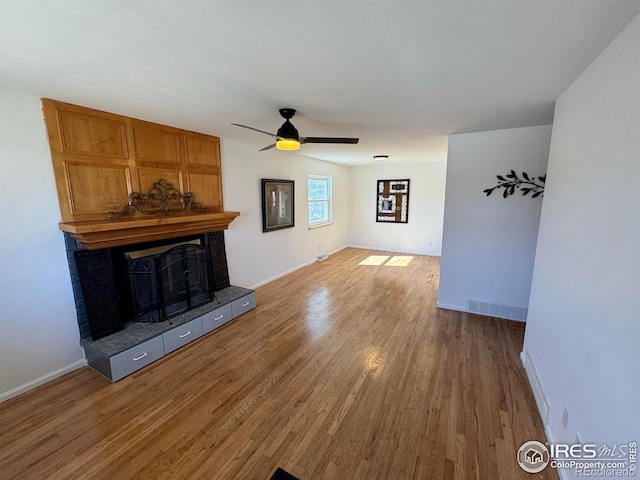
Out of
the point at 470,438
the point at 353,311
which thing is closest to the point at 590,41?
the point at 470,438

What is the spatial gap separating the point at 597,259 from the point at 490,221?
2.23 m

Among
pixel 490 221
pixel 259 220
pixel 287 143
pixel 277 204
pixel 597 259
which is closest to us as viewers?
pixel 597 259

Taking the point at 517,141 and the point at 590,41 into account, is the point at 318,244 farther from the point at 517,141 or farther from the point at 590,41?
the point at 590,41

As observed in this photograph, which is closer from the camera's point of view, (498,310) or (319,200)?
(498,310)

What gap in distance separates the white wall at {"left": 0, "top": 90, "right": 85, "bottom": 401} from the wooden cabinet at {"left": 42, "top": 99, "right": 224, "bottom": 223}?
0.32 feet

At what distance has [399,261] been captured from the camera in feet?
21.0

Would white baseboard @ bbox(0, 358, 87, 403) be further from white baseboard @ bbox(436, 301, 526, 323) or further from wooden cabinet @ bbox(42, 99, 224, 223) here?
white baseboard @ bbox(436, 301, 526, 323)

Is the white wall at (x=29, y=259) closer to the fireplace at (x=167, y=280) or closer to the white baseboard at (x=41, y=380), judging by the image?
the white baseboard at (x=41, y=380)

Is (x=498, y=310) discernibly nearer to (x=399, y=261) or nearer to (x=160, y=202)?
(x=399, y=261)

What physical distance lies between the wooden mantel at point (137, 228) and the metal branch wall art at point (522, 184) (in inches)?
137

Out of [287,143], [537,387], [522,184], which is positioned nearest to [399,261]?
[522,184]

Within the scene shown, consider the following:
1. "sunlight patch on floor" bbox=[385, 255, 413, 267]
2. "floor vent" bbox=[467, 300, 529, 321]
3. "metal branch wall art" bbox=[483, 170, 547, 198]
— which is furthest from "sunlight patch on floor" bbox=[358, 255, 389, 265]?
"metal branch wall art" bbox=[483, 170, 547, 198]

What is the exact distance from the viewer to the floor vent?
3459 millimetres

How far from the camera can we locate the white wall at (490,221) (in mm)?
3244
